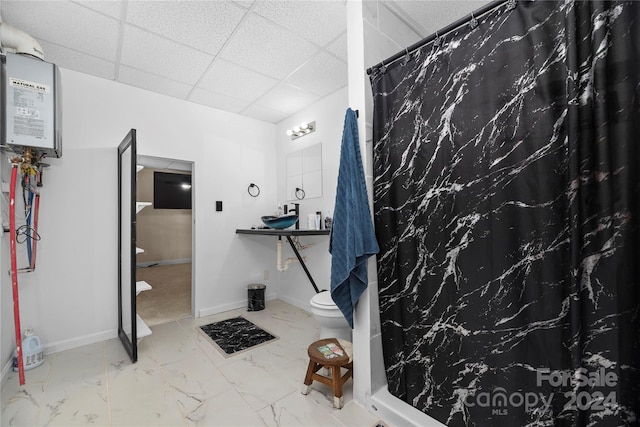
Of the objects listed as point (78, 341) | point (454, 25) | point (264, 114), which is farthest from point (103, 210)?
point (454, 25)

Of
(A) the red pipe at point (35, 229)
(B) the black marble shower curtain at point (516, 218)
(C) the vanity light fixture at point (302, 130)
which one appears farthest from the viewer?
(C) the vanity light fixture at point (302, 130)

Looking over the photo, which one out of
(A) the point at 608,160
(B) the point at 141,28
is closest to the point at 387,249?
(A) the point at 608,160

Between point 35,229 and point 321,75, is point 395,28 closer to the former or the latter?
point 321,75

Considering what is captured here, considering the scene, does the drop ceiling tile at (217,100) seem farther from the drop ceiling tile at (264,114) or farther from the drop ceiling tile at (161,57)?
the drop ceiling tile at (161,57)

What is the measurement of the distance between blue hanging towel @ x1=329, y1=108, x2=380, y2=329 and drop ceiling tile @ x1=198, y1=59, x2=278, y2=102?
4.44 feet

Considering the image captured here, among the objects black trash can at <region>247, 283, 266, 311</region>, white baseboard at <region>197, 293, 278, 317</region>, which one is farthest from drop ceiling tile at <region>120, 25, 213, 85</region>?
white baseboard at <region>197, 293, 278, 317</region>

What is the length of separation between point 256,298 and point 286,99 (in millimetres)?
2274

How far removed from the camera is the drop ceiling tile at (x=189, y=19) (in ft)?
5.44

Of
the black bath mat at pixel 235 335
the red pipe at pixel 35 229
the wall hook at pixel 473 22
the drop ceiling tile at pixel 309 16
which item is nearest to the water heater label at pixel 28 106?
the red pipe at pixel 35 229

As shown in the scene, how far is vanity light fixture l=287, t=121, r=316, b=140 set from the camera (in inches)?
118

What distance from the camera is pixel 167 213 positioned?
6.12 meters

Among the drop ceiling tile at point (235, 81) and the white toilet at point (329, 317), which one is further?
the drop ceiling tile at point (235, 81)

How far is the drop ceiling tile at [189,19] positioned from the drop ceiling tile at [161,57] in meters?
0.10

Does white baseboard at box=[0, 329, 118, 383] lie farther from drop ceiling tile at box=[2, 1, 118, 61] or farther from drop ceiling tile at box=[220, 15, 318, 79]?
drop ceiling tile at box=[220, 15, 318, 79]
